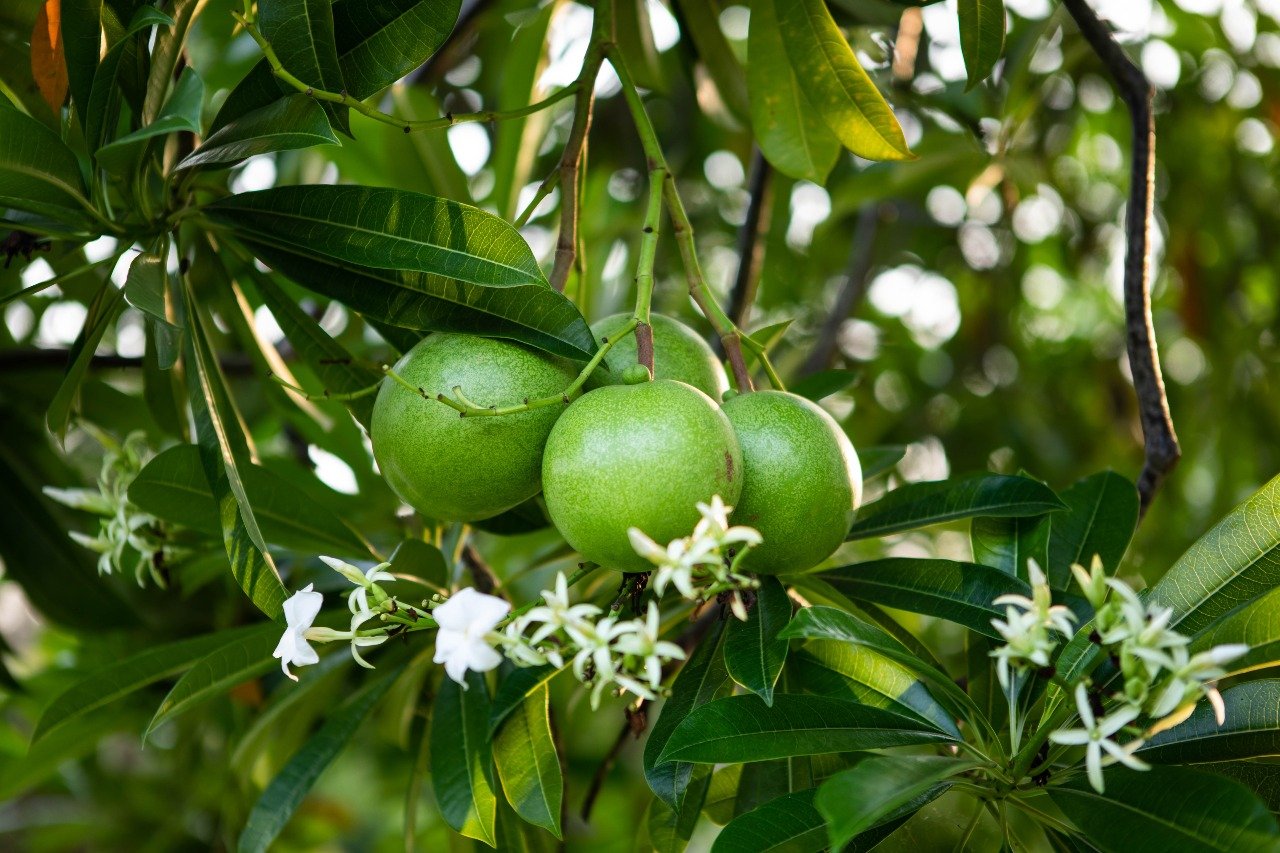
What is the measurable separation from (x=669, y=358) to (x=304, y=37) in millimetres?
538

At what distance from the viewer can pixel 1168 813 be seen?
3.26 feet

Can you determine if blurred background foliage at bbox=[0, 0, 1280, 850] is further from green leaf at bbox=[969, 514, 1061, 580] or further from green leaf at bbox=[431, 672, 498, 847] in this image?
green leaf at bbox=[969, 514, 1061, 580]

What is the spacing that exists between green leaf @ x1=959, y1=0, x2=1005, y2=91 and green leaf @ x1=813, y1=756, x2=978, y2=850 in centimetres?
88

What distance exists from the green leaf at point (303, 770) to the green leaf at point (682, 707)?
1.74ft

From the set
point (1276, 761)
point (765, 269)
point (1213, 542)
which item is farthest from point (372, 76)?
point (765, 269)

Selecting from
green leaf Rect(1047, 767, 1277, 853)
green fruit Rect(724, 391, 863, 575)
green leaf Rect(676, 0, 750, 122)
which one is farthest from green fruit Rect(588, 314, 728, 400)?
green leaf Rect(676, 0, 750, 122)

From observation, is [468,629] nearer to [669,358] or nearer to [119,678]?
[669,358]

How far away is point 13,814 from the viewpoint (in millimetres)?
4941

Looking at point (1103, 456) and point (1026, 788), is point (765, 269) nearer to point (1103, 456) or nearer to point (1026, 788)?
point (1103, 456)

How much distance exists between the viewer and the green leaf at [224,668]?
1.34 m

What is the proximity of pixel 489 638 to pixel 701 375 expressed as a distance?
47cm

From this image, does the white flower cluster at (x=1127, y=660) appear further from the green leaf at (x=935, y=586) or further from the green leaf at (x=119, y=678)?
the green leaf at (x=119, y=678)

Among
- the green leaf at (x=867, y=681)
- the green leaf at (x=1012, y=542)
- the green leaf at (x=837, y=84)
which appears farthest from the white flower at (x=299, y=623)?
the green leaf at (x=837, y=84)

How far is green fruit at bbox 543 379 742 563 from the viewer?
1.00 meters
